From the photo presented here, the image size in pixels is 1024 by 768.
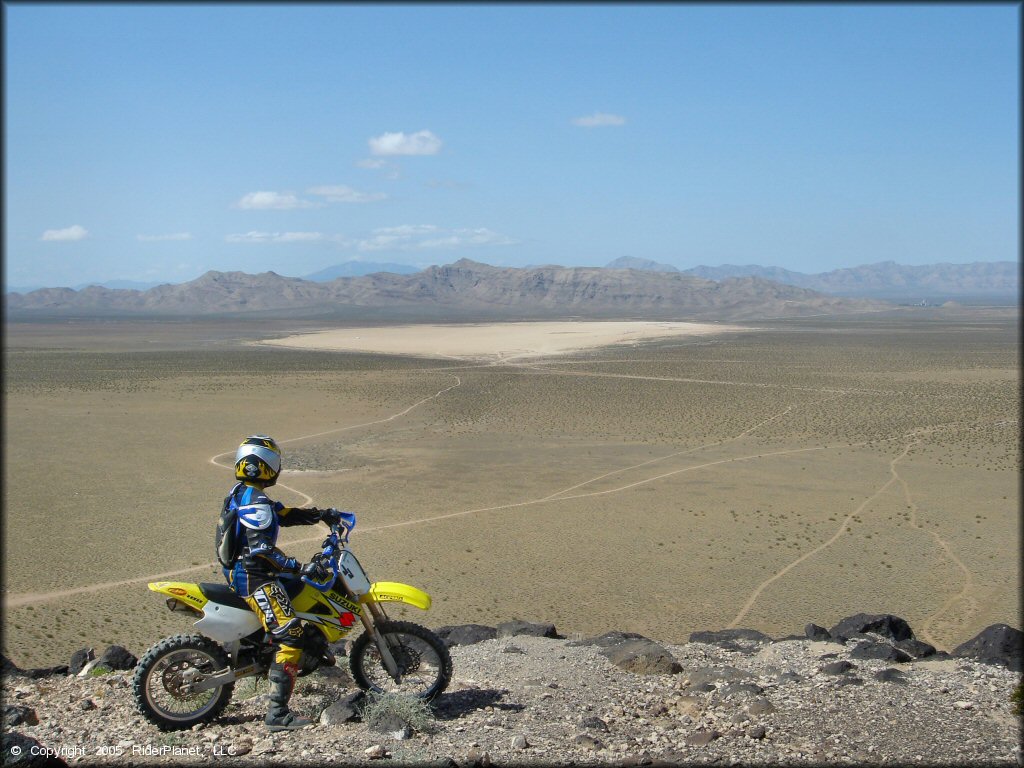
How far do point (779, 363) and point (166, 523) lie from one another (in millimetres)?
44629

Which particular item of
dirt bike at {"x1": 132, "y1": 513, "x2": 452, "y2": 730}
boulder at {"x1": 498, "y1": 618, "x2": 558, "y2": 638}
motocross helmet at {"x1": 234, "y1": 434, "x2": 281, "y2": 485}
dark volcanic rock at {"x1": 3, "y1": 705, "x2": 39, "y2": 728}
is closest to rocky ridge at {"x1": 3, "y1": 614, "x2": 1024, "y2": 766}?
dark volcanic rock at {"x1": 3, "y1": 705, "x2": 39, "y2": 728}

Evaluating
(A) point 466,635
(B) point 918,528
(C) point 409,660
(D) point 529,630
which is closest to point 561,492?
(B) point 918,528

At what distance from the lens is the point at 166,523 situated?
62.4 feet

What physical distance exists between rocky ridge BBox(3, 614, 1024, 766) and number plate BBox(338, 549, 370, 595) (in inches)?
35.9

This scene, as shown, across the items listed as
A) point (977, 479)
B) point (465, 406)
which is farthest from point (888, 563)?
point (465, 406)

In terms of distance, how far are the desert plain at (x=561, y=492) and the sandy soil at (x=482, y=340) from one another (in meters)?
22.8

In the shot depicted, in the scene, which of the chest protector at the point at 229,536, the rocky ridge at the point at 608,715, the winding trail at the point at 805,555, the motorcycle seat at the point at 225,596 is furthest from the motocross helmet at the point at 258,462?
the winding trail at the point at 805,555

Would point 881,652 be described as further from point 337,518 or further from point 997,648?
point 337,518

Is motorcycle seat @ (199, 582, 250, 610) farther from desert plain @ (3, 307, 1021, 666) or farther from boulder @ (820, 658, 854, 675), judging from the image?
desert plain @ (3, 307, 1021, 666)

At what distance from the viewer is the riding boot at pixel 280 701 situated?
6465mm

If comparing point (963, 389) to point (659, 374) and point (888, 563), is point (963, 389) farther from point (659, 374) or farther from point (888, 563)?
point (888, 563)

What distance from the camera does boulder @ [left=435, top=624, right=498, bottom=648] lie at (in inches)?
406

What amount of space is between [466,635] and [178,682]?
176 inches

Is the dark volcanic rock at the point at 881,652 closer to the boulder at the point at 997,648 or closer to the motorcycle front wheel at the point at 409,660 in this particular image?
the boulder at the point at 997,648
